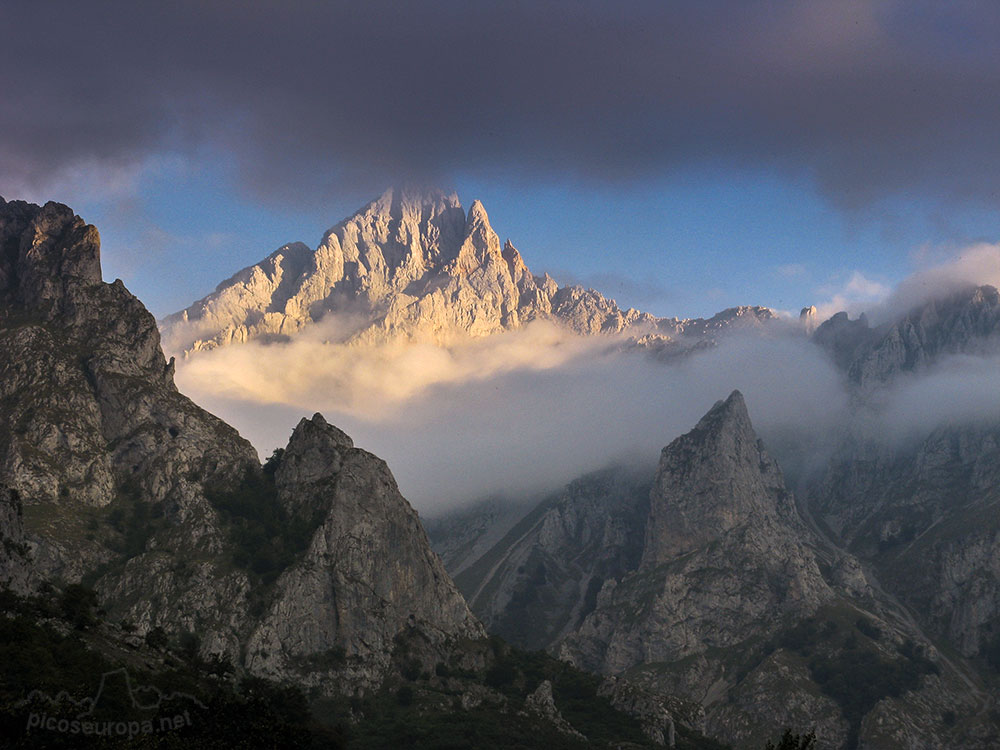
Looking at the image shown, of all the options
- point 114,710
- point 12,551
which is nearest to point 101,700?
point 114,710

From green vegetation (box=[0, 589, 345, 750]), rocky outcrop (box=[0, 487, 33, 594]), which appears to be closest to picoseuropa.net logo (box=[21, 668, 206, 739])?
green vegetation (box=[0, 589, 345, 750])

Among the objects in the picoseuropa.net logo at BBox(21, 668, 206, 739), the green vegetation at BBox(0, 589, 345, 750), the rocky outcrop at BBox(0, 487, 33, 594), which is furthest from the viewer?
the rocky outcrop at BBox(0, 487, 33, 594)

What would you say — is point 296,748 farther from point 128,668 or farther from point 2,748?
point 2,748

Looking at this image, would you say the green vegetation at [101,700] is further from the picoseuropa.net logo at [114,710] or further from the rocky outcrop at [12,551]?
the rocky outcrop at [12,551]

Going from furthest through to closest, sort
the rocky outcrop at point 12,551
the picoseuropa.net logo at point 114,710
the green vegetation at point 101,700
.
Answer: the rocky outcrop at point 12,551 → the picoseuropa.net logo at point 114,710 → the green vegetation at point 101,700

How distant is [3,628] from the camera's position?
15600 cm

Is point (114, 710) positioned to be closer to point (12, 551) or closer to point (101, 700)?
point (101, 700)

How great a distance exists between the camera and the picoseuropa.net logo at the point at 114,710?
A: 413 ft

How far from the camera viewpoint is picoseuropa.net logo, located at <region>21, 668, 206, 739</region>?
12600cm

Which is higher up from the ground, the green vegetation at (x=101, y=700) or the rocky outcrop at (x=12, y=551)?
the rocky outcrop at (x=12, y=551)

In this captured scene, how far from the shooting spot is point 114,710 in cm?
14125

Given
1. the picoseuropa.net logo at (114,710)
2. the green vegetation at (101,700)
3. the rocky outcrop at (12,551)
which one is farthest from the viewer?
the rocky outcrop at (12,551)

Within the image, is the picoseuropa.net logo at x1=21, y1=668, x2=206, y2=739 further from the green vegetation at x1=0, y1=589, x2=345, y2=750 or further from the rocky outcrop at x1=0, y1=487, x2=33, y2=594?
the rocky outcrop at x1=0, y1=487, x2=33, y2=594

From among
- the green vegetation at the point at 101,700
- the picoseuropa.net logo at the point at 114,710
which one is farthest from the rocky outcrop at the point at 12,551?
the picoseuropa.net logo at the point at 114,710
